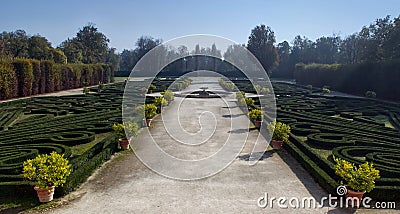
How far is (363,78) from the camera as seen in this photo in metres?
28.9

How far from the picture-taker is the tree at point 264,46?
2352 inches

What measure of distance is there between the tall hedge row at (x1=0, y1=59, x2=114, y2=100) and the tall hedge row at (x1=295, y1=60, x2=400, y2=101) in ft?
92.6

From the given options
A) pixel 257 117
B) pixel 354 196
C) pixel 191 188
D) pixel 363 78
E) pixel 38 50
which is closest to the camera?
pixel 354 196

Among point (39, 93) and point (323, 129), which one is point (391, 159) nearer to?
point (323, 129)

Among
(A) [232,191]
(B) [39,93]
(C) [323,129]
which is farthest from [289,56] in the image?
(A) [232,191]

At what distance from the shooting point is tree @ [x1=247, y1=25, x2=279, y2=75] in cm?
5975

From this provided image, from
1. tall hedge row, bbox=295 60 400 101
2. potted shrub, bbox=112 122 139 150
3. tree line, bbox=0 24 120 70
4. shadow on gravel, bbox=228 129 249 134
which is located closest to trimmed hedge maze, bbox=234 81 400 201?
shadow on gravel, bbox=228 129 249 134

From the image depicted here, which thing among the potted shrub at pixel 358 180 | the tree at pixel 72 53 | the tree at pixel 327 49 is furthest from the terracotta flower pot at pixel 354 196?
the tree at pixel 327 49

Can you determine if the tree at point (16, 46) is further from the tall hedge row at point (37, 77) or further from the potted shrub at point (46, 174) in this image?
the potted shrub at point (46, 174)

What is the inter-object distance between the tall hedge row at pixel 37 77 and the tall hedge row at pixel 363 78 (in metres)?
28.2

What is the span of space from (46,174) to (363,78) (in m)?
29.7

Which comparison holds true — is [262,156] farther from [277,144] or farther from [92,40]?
[92,40]

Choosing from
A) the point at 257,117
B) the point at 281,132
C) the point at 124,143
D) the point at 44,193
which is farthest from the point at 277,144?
the point at 44,193

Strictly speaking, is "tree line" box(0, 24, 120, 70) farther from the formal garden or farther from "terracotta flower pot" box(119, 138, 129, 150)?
"terracotta flower pot" box(119, 138, 129, 150)
